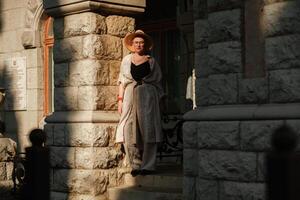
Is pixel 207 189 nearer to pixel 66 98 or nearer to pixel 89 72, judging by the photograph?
pixel 89 72

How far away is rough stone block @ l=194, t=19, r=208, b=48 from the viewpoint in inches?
310

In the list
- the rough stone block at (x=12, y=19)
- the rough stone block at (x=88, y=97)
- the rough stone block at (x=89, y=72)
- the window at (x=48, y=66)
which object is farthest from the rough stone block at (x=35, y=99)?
the rough stone block at (x=88, y=97)

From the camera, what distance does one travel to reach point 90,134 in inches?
371

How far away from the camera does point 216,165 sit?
727 cm

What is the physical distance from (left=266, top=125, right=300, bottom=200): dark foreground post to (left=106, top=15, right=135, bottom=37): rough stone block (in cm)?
693

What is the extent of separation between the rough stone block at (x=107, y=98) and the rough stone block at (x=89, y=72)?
0.36ft

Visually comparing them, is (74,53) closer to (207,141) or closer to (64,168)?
(64,168)

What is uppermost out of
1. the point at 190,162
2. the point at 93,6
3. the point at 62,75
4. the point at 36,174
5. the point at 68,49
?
the point at 93,6

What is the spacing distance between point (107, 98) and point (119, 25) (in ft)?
4.00

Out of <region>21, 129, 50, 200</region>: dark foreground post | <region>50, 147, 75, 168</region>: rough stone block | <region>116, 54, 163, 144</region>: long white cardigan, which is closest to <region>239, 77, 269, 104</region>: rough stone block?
<region>116, 54, 163, 144</region>: long white cardigan

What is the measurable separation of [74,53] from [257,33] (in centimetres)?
349

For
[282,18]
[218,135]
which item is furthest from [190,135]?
[282,18]

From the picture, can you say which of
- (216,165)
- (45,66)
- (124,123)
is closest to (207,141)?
(216,165)

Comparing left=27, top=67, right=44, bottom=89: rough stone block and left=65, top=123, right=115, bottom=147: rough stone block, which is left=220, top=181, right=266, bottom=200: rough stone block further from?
left=27, top=67, right=44, bottom=89: rough stone block
